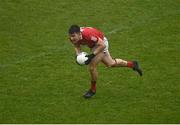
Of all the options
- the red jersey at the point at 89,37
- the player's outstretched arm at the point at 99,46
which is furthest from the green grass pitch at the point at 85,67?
the red jersey at the point at 89,37

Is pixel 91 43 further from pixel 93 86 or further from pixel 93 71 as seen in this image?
pixel 93 86

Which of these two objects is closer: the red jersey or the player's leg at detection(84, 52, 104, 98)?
the red jersey

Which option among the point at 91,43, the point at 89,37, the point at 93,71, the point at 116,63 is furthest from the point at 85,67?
the point at 89,37

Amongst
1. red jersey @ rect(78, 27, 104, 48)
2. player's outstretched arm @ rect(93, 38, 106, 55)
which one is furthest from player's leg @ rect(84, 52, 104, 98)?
red jersey @ rect(78, 27, 104, 48)

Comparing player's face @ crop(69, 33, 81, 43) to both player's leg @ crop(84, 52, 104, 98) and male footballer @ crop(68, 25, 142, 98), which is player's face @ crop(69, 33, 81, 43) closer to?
male footballer @ crop(68, 25, 142, 98)

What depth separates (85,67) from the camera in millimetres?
13117

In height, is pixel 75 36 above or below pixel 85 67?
below

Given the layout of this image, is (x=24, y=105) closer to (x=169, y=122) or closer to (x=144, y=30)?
(x=169, y=122)

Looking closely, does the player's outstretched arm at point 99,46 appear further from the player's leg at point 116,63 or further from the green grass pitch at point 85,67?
the green grass pitch at point 85,67

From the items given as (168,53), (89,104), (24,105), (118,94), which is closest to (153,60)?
(168,53)

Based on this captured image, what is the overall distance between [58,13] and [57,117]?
729 centimetres

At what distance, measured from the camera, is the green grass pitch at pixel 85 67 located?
1050 centimetres

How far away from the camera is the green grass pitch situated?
1050cm

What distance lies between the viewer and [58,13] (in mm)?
17000
